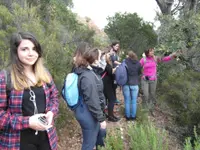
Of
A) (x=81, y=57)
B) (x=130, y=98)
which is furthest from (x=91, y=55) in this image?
(x=130, y=98)

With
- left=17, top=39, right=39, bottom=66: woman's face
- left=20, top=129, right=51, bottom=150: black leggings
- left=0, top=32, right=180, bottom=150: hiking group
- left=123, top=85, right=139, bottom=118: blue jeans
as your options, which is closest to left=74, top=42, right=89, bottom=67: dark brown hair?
left=0, top=32, right=180, bottom=150: hiking group

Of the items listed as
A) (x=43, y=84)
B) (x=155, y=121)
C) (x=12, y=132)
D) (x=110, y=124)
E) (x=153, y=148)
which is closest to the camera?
(x=12, y=132)

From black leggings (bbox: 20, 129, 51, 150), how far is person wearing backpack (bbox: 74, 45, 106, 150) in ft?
2.72

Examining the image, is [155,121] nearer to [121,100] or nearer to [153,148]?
[121,100]

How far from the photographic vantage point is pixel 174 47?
489 centimetres

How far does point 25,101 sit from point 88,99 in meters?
0.99

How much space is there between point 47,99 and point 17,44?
54 centimetres

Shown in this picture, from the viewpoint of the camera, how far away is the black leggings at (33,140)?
2074 mm

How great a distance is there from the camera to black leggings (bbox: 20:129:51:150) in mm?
2074

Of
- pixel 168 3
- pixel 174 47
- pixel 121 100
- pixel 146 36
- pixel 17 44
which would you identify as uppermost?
pixel 168 3

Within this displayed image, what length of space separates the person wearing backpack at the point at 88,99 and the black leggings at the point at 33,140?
828 millimetres

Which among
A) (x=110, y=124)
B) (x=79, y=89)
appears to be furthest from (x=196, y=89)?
(x=79, y=89)

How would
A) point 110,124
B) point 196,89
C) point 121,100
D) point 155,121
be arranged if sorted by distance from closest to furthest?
point 110,124 → point 196,89 → point 155,121 → point 121,100

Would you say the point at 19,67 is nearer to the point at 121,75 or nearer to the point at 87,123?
the point at 87,123
